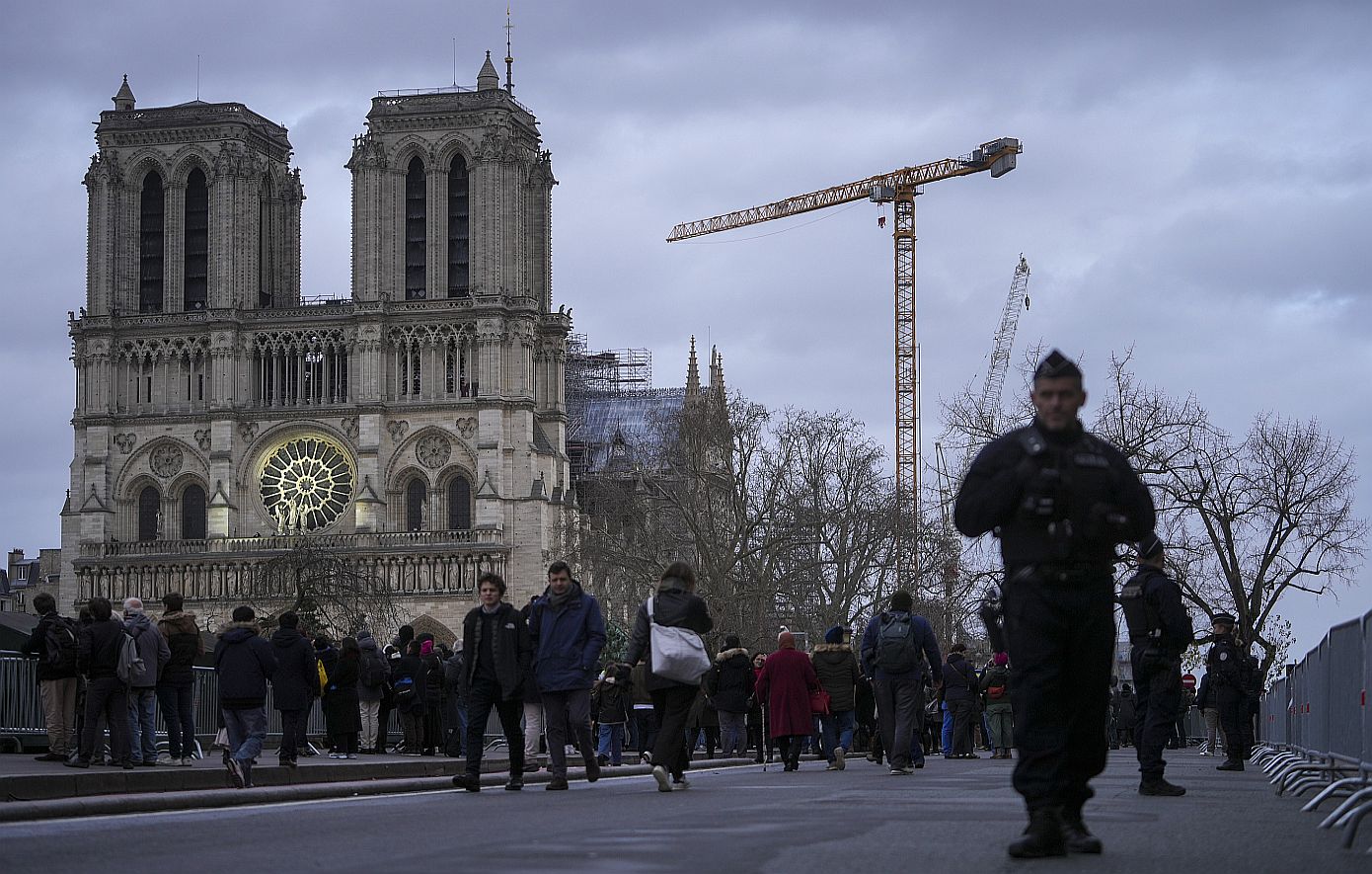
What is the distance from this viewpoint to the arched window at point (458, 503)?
91.6 m

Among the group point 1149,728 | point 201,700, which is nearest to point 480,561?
point 201,700

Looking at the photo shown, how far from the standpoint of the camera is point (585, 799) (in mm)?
15000

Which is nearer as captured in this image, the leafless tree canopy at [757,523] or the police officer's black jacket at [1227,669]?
the police officer's black jacket at [1227,669]

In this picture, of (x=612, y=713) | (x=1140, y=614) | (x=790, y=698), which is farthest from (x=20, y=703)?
(x=1140, y=614)

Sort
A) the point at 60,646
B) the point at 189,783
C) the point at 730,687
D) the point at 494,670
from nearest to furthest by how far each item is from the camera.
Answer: the point at 494,670 → the point at 189,783 → the point at 60,646 → the point at 730,687

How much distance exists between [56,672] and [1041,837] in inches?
569

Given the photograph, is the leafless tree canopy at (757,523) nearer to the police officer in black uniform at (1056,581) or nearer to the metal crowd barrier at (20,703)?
the metal crowd barrier at (20,703)

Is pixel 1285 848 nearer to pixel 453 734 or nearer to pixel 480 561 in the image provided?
pixel 453 734

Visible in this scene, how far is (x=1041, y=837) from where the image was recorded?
9031mm

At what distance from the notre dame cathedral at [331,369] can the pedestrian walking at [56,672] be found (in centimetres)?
6756

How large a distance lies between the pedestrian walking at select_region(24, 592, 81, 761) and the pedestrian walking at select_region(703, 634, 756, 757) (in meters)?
8.53

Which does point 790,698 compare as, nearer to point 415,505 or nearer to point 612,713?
point 612,713

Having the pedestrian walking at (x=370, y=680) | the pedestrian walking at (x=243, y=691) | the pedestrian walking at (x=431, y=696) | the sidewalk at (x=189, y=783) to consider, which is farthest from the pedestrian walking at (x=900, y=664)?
the pedestrian walking at (x=370, y=680)

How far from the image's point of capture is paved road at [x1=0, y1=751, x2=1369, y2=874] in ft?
29.6
